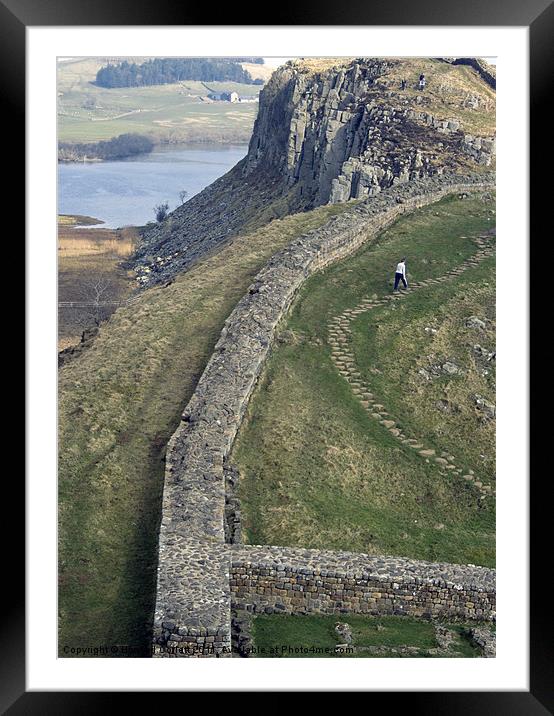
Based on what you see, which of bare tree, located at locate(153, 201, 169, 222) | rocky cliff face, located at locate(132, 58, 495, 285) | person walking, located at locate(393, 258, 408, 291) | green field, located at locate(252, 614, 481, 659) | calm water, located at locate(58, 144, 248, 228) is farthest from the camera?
bare tree, located at locate(153, 201, 169, 222)

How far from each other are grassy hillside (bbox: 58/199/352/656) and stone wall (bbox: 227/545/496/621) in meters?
1.74

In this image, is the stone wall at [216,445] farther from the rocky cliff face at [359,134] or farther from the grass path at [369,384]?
the rocky cliff face at [359,134]

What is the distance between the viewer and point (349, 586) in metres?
15.6

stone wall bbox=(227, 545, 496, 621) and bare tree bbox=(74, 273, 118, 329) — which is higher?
bare tree bbox=(74, 273, 118, 329)

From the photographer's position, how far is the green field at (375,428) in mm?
18906

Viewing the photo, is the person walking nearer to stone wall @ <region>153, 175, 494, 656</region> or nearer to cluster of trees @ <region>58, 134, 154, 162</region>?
stone wall @ <region>153, 175, 494, 656</region>

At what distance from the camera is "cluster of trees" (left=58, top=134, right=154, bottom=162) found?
57500 millimetres

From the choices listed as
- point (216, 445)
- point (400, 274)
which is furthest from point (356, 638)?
point (400, 274)

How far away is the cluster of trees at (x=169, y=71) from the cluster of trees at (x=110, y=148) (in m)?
4.14

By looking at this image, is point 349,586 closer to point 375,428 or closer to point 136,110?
point 375,428

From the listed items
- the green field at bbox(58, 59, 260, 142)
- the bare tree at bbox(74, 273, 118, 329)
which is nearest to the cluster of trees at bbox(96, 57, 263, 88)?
the green field at bbox(58, 59, 260, 142)
